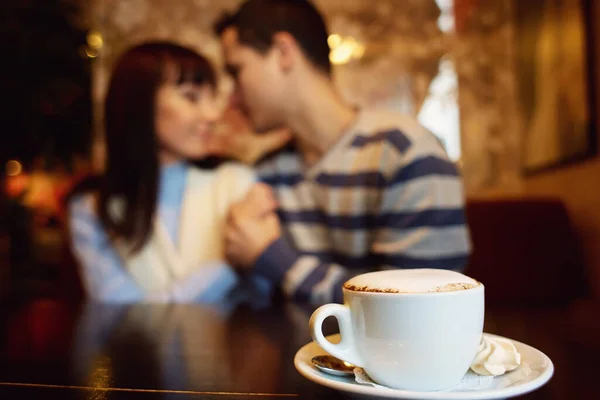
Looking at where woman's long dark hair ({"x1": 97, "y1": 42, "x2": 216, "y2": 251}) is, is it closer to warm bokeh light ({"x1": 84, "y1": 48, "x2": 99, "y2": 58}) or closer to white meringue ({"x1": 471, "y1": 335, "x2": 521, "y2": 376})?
warm bokeh light ({"x1": 84, "y1": 48, "x2": 99, "y2": 58})

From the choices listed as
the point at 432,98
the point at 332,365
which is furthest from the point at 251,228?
the point at 432,98

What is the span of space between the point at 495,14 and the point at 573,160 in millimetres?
569

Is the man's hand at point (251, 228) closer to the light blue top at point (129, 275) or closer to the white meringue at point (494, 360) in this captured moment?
the light blue top at point (129, 275)

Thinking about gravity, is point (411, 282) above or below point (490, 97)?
below

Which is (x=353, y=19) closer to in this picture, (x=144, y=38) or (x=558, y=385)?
(x=144, y=38)

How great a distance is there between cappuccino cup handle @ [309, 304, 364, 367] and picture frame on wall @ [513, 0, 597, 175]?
3.36ft

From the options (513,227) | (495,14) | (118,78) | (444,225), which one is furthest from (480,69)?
(118,78)

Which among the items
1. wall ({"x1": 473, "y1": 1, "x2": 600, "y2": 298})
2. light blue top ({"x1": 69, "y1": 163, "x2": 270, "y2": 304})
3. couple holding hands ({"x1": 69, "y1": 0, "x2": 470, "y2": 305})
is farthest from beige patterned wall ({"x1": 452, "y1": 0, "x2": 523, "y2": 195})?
light blue top ({"x1": 69, "y1": 163, "x2": 270, "y2": 304})

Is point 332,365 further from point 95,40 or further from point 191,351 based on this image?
point 95,40

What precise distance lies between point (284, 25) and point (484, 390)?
31.1 inches

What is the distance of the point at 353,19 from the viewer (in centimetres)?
156

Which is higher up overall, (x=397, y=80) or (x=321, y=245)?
(x=397, y=80)

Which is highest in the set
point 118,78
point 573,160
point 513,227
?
point 118,78

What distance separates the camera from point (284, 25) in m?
0.94
